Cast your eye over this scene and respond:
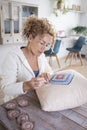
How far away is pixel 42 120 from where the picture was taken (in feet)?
2.58

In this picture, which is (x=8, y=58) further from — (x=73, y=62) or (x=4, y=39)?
(x=73, y=62)

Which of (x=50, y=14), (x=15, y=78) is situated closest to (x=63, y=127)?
(x=15, y=78)

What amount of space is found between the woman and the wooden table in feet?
0.69

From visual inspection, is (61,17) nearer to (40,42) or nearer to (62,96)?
(40,42)

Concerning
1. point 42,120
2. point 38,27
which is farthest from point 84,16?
point 42,120

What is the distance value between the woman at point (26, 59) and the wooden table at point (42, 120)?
21 centimetres

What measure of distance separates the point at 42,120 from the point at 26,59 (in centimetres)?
58

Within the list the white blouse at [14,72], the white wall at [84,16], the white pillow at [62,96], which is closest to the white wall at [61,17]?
the white wall at [84,16]

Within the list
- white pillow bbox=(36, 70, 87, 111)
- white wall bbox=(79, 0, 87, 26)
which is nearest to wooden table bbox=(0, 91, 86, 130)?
white pillow bbox=(36, 70, 87, 111)

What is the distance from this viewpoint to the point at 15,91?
1.09 meters

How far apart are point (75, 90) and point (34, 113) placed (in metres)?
0.26

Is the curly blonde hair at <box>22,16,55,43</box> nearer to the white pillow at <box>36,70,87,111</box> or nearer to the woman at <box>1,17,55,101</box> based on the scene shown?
the woman at <box>1,17,55,101</box>

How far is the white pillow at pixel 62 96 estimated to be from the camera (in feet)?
2.85

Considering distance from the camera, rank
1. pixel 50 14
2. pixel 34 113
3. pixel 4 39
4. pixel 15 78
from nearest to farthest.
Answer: pixel 34 113 → pixel 15 78 → pixel 4 39 → pixel 50 14
